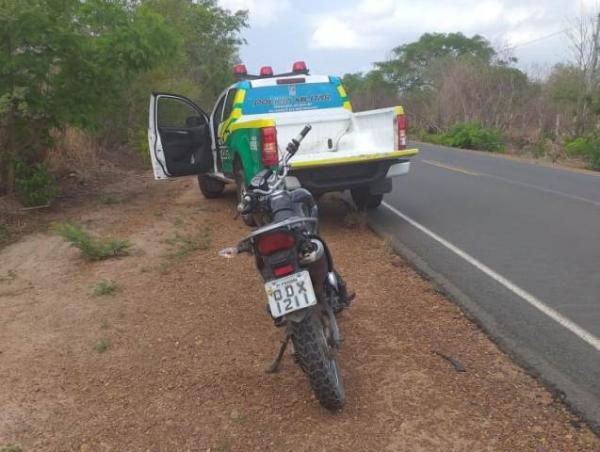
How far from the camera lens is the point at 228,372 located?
3953 millimetres

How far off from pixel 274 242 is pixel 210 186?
7.75 m

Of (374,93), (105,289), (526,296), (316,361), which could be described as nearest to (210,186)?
(105,289)

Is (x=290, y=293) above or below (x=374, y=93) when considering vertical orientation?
below

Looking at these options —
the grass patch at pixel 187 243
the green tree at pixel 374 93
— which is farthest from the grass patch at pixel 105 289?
the green tree at pixel 374 93

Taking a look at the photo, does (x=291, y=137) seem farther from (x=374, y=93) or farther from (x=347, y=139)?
(x=374, y=93)

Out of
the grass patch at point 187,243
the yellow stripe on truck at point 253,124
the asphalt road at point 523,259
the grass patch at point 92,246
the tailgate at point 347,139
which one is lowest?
the asphalt road at point 523,259

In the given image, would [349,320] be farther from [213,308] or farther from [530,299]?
[530,299]

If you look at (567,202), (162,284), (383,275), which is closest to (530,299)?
(383,275)

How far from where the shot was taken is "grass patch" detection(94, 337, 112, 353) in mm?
4309

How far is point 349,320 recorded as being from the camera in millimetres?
4770

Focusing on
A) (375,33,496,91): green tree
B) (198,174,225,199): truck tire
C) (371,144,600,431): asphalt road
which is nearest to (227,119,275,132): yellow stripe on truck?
(371,144,600,431): asphalt road

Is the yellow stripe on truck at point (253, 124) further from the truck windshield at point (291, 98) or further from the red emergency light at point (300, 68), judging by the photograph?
the red emergency light at point (300, 68)

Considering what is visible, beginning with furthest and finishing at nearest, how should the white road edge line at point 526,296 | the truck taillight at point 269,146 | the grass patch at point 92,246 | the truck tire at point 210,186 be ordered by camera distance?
1. the truck tire at point 210,186
2. the truck taillight at point 269,146
3. the grass patch at point 92,246
4. the white road edge line at point 526,296

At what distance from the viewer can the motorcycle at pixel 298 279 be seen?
10.6ft
